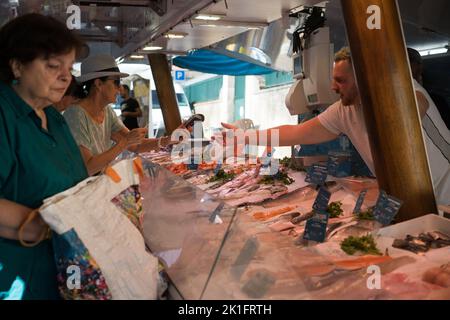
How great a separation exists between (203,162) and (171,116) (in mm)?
3560

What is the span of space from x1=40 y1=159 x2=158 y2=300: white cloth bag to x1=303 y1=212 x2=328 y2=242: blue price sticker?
1068 millimetres

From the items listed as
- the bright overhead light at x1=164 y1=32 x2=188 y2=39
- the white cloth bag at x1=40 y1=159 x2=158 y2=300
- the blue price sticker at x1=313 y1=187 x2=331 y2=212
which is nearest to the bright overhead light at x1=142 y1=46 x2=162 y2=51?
the bright overhead light at x1=164 y1=32 x2=188 y2=39

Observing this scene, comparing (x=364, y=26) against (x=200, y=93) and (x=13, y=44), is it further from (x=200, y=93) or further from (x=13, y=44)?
(x=200, y=93)

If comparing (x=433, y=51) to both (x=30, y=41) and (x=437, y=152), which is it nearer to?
(x=437, y=152)

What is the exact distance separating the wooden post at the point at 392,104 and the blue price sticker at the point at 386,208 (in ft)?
0.57

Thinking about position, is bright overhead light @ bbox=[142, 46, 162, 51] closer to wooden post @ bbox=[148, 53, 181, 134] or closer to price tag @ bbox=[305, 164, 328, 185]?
wooden post @ bbox=[148, 53, 181, 134]

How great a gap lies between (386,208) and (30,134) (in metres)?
1.75

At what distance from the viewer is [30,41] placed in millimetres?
1631

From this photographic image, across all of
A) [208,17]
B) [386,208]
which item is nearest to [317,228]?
[386,208]

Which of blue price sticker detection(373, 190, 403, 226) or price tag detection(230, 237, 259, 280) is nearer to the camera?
price tag detection(230, 237, 259, 280)

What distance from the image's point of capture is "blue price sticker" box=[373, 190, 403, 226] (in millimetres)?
2426

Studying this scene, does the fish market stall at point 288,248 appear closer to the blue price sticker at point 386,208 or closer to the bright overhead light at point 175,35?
the blue price sticker at point 386,208
